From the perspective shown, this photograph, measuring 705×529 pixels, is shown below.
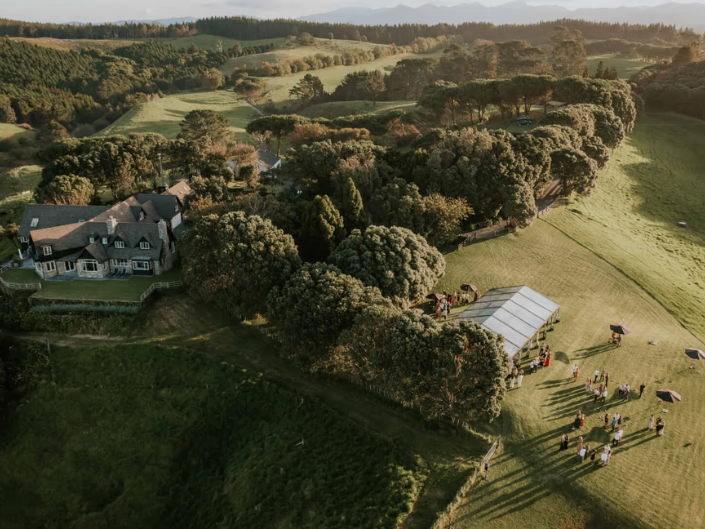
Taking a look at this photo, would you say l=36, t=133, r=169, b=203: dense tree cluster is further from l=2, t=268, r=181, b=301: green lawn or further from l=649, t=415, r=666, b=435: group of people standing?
l=649, t=415, r=666, b=435: group of people standing

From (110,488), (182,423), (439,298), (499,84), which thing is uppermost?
(499,84)

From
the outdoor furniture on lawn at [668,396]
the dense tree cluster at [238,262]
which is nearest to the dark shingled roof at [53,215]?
the dense tree cluster at [238,262]

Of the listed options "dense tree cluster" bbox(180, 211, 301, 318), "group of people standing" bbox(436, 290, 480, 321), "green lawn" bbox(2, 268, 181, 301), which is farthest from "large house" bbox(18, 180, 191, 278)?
"group of people standing" bbox(436, 290, 480, 321)

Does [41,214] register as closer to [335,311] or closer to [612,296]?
[335,311]

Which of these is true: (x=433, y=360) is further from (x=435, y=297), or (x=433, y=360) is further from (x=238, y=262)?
(x=238, y=262)

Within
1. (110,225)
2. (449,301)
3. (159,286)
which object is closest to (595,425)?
(449,301)

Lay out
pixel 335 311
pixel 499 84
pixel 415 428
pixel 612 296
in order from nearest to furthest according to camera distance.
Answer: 1. pixel 415 428
2. pixel 335 311
3. pixel 612 296
4. pixel 499 84

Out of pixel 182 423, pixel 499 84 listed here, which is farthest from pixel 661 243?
pixel 182 423
